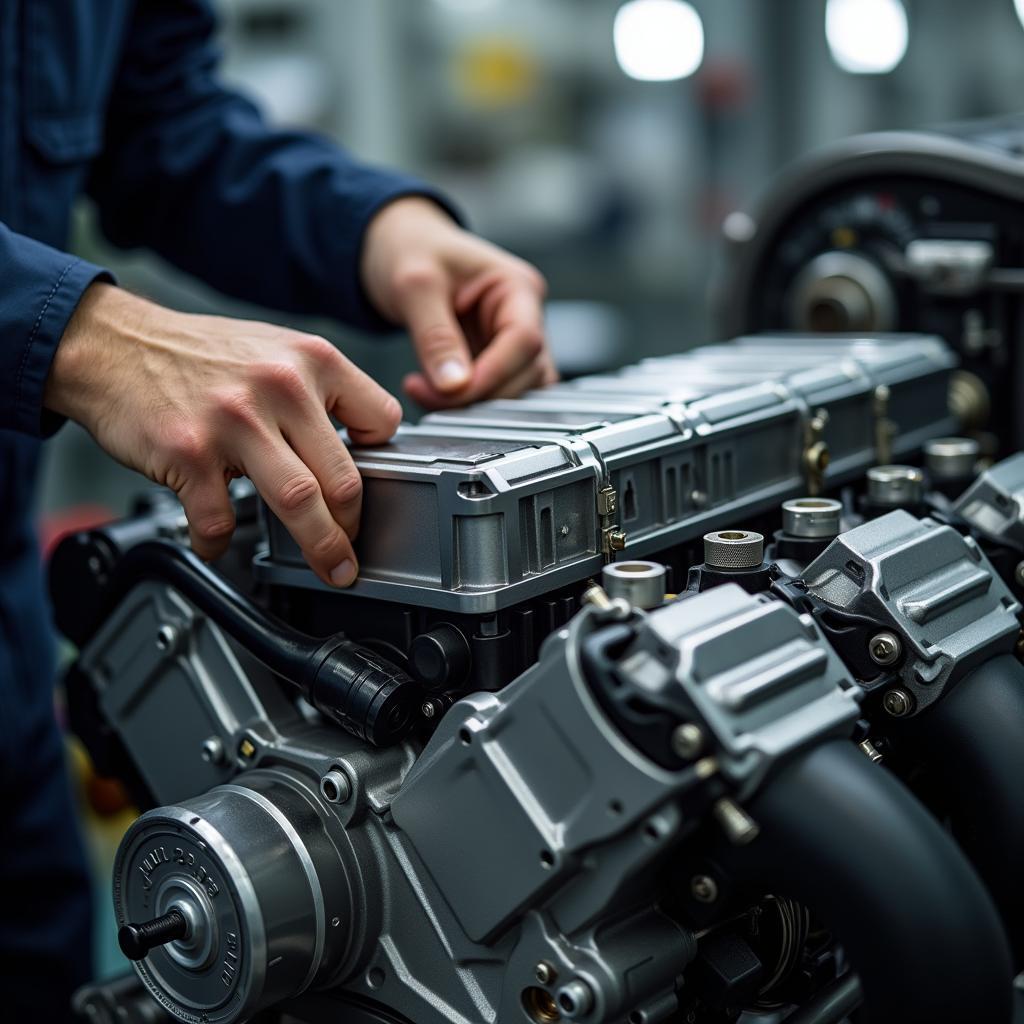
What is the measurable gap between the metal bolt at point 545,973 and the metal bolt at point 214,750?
280 mm

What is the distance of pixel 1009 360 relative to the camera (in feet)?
4.40

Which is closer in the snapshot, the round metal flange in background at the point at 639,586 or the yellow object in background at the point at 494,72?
the round metal flange in background at the point at 639,586

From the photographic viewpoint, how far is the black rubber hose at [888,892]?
62 centimetres

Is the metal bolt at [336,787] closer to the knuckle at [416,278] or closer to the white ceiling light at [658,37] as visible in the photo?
the knuckle at [416,278]

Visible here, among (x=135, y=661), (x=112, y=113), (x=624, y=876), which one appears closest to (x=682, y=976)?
(x=624, y=876)

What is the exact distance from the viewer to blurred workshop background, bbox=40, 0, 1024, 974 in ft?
13.3

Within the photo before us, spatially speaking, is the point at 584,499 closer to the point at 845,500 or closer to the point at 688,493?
the point at 688,493

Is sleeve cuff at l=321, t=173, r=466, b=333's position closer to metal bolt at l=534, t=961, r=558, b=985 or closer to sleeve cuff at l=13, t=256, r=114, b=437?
sleeve cuff at l=13, t=256, r=114, b=437

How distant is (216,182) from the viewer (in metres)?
1.39

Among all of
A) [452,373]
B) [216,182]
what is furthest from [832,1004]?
[216,182]

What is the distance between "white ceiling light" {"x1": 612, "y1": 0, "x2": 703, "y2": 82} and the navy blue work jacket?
260cm

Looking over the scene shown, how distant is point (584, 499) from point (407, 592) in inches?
5.0

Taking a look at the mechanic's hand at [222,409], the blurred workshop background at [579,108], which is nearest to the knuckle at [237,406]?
the mechanic's hand at [222,409]

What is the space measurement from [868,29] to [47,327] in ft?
10.6
